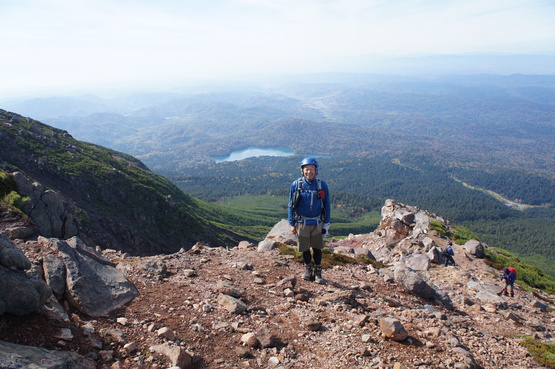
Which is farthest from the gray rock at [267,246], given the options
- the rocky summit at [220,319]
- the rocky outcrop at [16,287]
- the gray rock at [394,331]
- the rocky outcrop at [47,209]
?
the rocky outcrop at [47,209]

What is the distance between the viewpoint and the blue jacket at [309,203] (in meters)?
11.0

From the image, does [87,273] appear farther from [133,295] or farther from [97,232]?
[97,232]

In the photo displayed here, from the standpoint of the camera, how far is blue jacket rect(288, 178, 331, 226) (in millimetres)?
11008

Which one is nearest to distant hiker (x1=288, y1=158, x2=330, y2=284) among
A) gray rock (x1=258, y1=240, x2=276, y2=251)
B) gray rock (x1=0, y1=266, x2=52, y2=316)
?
gray rock (x1=258, y1=240, x2=276, y2=251)

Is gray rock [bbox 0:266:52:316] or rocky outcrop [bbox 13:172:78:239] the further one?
rocky outcrop [bbox 13:172:78:239]

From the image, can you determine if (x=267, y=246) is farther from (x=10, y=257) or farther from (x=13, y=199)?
(x=13, y=199)

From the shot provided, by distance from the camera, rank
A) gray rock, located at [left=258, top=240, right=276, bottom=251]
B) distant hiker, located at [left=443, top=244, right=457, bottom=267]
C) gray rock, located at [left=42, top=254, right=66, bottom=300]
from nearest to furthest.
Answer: gray rock, located at [left=42, top=254, right=66, bottom=300] → gray rock, located at [left=258, top=240, right=276, bottom=251] → distant hiker, located at [left=443, top=244, right=457, bottom=267]

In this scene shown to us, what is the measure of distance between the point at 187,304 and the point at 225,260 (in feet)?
17.7

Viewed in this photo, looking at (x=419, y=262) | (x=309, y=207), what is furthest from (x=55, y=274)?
(x=419, y=262)

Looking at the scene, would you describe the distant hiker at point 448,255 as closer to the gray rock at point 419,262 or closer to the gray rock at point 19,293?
the gray rock at point 419,262

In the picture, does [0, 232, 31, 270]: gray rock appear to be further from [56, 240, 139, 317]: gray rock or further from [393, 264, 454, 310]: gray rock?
[393, 264, 454, 310]: gray rock

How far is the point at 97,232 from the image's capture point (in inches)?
1884

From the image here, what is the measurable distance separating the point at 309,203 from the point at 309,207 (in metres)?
0.15

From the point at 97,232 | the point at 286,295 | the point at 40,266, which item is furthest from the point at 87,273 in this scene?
the point at 97,232
